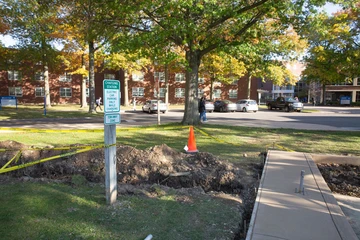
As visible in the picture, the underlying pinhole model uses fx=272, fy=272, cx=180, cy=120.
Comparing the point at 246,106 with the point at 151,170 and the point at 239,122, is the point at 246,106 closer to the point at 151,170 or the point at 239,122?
the point at 239,122

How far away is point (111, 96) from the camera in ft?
12.9

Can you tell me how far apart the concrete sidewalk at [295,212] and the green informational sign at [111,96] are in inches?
97.2

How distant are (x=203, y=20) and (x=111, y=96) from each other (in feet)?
37.0

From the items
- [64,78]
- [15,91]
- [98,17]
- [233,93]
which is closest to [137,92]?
[64,78]

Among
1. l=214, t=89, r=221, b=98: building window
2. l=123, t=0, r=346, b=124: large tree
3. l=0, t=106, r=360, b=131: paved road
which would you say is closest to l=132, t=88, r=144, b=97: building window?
l=214, t=89, r=221, b=98: building window

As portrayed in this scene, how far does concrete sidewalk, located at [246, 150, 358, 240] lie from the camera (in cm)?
337

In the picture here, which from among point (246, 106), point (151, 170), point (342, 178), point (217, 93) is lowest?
point (342, 178)

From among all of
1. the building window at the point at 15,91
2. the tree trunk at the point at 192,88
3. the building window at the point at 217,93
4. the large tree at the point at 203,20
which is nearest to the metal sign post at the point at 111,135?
the large tree at the point at 203,20

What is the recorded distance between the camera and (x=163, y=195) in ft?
14.9

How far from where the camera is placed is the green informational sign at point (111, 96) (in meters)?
3.83

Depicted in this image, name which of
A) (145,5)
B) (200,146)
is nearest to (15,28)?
(145,5)

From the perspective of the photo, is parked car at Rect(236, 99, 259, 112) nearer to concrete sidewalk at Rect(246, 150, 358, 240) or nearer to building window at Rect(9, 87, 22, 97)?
concrete sidewalk at Rect(246, 150, 358, 240)

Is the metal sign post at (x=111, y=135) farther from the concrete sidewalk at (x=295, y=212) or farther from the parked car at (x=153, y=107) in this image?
the parked car at (x=153, y=107)

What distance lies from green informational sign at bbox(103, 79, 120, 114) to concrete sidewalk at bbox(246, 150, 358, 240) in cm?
247
